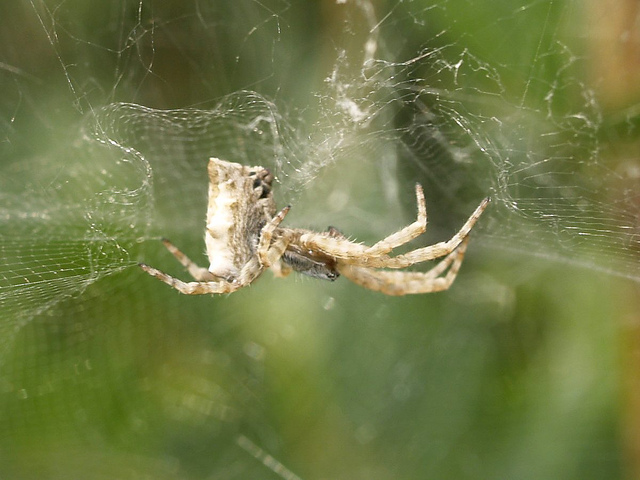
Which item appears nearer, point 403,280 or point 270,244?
point 270,244

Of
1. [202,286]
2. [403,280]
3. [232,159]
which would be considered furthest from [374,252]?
[232,159]

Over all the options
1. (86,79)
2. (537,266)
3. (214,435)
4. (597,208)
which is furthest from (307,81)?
(214,435)

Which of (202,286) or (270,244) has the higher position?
(270,244)

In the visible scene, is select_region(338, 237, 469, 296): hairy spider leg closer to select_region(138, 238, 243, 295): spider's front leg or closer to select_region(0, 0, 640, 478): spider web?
select_region(0, 0, 640, 478): spider web

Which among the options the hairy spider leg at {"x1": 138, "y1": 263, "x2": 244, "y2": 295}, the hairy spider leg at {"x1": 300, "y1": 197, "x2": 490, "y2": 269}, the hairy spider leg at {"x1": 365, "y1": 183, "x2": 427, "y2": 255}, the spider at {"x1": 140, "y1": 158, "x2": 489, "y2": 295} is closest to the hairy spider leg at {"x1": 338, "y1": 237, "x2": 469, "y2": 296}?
the spider at {"x1": 140, "y1": 158, "x2": 489, "y2": 295}

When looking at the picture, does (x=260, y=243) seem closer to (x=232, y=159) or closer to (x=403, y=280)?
(x=403, y=280)
